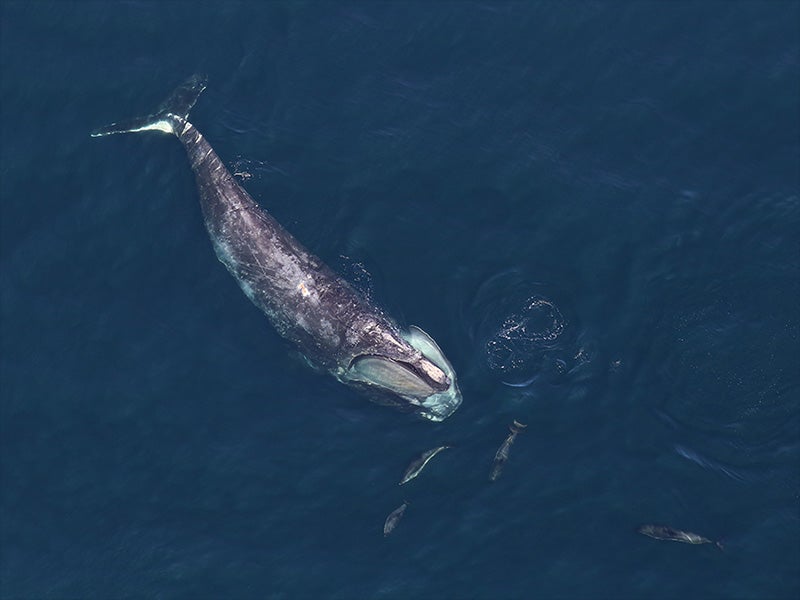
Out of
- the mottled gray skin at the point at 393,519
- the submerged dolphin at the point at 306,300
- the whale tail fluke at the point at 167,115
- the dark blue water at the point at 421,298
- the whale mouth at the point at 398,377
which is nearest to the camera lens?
the mottled gray skin at the point at 393,519

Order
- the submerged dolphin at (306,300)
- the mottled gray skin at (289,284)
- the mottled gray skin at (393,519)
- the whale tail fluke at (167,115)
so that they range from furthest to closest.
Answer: the whale tail fluke at (167,115) < the mottled gray skin at (289,284) < the submerged dolphin at (306,300) < the mottled gray skin at (393,519)

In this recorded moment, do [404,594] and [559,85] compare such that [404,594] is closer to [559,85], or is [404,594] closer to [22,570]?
[22,570]

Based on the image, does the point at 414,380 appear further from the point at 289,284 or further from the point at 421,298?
the point at 289,284

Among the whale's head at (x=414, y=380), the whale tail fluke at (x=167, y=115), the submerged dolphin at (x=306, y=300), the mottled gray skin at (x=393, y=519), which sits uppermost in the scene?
the whale tail fluke at (x=167, y=115)

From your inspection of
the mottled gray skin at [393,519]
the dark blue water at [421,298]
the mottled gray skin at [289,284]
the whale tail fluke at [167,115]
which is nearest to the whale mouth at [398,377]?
the mottled gray skin at [289,284]

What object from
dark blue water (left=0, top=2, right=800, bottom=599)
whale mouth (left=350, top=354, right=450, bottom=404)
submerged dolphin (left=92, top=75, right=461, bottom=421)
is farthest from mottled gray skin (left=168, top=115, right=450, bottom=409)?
dark blue water (left=0, top=2, right=800, bottom=599)

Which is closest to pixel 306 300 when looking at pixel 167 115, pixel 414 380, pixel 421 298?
pixel 421 298

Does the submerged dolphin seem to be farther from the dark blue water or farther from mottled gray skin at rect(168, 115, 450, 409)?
the dark blue water

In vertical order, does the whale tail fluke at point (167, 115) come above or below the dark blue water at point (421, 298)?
above

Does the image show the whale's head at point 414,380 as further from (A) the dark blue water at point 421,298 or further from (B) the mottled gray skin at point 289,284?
(A) the dark blue water at point 421,298
